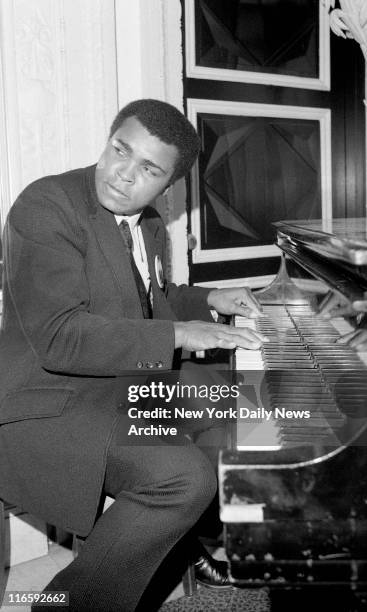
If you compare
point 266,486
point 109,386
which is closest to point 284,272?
point 109,386

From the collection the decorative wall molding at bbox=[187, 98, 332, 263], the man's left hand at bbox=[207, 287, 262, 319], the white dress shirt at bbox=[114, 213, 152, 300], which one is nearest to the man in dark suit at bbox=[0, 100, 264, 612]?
the white dress shirt at bbox=[114, 213, 152, 300]

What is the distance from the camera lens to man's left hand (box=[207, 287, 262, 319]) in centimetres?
201

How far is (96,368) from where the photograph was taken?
5.45ft

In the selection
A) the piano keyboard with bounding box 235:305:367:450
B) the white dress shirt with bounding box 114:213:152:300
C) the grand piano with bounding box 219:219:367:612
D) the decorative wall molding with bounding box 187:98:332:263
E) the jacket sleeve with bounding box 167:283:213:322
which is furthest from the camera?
the decorative wall molding with bounding box 187:98:332:263

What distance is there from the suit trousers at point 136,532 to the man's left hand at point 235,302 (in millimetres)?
543

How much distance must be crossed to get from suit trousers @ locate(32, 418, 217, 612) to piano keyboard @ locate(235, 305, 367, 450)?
0.35 m

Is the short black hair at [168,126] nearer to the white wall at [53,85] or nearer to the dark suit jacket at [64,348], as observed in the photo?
the dark suit jacket at [64,348]

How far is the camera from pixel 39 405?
1.71 meters

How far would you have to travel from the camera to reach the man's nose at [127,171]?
5.95 ft

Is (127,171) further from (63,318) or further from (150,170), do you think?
(63,318)

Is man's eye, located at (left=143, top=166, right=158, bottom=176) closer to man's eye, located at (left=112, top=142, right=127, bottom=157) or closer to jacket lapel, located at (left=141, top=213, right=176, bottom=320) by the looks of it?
man's eye, located at (left=112, top=142, right=127, bottom=157)

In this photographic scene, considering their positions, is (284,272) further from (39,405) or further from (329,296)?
(39,405)

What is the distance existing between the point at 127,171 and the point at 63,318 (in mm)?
461

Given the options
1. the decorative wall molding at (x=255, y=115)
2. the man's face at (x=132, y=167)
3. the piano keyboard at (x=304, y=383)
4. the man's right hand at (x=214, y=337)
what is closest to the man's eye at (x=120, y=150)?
the man's face at (x=132, y=167)
